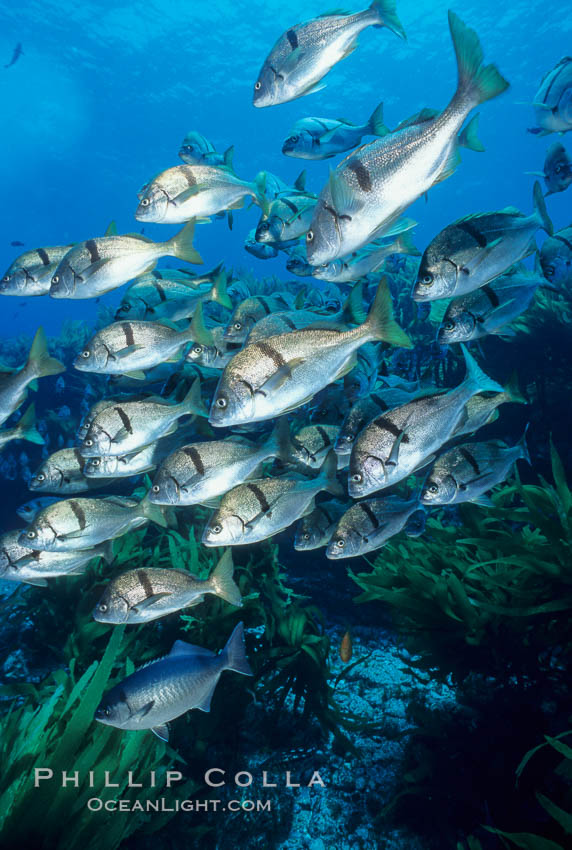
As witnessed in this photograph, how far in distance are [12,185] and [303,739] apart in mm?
104245

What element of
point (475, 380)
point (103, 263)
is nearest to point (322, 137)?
point (103, 263)

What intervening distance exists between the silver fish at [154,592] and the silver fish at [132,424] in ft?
3.28

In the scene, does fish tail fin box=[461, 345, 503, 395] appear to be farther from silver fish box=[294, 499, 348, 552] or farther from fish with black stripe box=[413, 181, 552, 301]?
silver fish box=[294, 499, 348, 552]

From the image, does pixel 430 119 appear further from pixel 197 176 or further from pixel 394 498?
pixel 197 176

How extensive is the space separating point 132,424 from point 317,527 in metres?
1.72

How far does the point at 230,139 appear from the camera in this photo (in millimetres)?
71188

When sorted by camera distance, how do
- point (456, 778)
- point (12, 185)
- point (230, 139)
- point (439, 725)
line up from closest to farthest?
point (456, 778) → point (439, 725) → point (230, 139) → point (12, 185)

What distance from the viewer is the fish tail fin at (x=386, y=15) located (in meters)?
3.10

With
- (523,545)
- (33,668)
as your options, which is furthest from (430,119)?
(33,668)

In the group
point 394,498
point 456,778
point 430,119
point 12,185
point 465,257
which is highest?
point 12,185

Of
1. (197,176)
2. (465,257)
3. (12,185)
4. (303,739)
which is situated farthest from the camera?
(12,185)

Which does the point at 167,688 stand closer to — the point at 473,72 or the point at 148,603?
the point at 148,603

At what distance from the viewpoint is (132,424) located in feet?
11.4

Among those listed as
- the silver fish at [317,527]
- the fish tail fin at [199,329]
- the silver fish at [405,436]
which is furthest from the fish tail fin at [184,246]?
the silver fish at [317,527]
